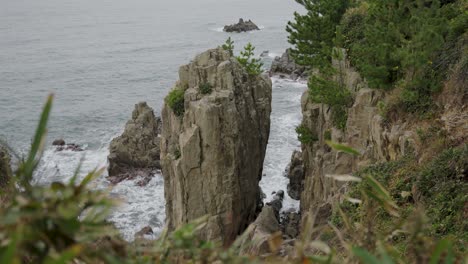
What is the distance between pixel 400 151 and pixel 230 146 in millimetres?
10165

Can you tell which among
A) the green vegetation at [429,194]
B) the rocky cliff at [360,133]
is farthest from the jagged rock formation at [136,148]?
the green vegetation at [429,194]

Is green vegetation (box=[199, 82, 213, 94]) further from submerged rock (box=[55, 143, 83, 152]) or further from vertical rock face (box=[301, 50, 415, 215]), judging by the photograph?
submerged rock (box=[55, 143, 83, 152])

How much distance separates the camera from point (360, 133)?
20.7 m

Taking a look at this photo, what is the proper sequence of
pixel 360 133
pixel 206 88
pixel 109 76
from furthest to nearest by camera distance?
pixel 109 76
pixel 206 88
pixel 360 133

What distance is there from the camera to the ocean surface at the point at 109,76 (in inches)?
1566

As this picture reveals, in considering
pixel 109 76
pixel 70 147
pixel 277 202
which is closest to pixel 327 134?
pixel 277 202

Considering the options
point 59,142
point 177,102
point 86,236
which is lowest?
point 59,142

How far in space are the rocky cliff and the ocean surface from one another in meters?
8.50

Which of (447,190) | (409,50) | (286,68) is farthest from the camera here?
(286,68)

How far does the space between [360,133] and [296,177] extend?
49.8ft

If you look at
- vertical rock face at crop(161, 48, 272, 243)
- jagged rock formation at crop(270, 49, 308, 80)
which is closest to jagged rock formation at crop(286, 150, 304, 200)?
vertical rock face at crop(161, 48, 272, 243)

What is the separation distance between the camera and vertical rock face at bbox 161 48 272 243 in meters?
24.0

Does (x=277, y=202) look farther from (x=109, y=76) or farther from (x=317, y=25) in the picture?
(x=109, y=76)

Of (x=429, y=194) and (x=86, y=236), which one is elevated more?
(x=86, y=236)
